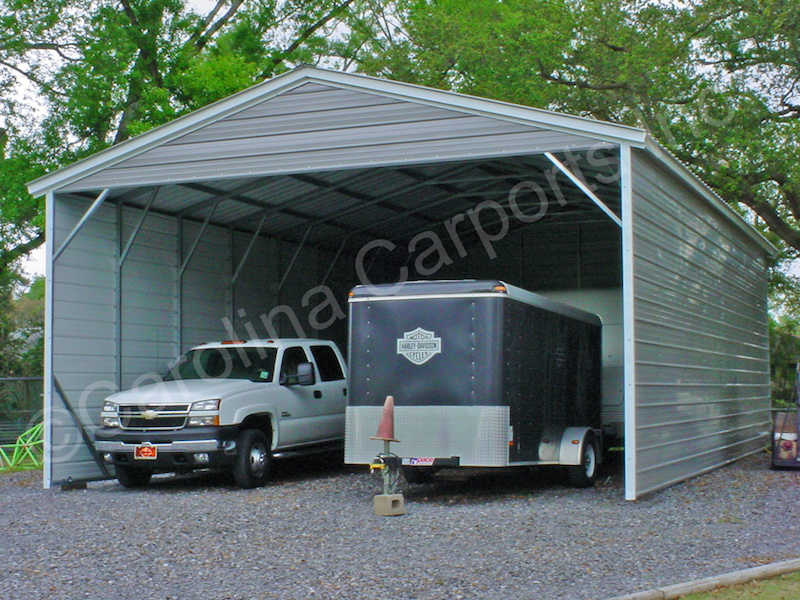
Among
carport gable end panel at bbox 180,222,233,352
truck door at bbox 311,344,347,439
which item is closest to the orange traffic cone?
truck door at bbox 311,344,347,439

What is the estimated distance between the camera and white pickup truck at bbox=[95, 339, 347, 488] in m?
12.3

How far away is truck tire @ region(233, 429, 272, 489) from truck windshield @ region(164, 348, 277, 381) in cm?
95

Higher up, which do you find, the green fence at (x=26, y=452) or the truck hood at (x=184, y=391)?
the truck hood at (x=184, y=391)

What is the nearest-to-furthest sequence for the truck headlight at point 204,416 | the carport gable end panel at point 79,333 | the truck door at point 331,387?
the truck headlight at point 204,416 < the carport gable end panel at point 79,333 < the truck door at point 331,387

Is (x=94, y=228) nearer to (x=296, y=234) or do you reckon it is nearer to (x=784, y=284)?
(x=296, y=234)

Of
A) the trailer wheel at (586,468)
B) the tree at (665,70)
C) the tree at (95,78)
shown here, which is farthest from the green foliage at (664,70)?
the trailer wheel at (586,468)

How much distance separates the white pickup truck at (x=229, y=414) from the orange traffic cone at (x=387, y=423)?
2.60 meters

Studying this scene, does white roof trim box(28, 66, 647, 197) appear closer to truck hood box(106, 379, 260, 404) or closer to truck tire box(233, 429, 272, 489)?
truck hood box(106, 379, 260, 404)

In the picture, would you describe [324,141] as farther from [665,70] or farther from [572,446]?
[665,70]

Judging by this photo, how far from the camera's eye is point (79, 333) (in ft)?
45.1

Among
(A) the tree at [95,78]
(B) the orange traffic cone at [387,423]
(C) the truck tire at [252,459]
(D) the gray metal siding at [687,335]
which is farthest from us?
(A) the tree at [95,78]

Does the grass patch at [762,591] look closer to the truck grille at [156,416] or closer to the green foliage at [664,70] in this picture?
the truck grille at [156,416]

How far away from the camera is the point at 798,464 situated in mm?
15203

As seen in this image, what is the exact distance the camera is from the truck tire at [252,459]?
12.6 meters
